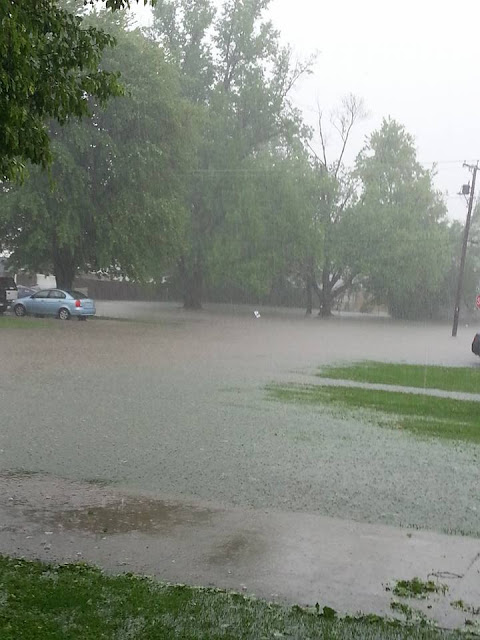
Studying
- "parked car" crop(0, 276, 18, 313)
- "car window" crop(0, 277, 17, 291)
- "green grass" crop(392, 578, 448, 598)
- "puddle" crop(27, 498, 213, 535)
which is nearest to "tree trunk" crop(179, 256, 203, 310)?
"car window" crop(0, 277, 17, 291)

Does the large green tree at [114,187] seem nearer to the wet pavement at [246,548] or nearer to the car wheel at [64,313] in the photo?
the car wheel at [64,313]

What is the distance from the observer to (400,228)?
205 feet

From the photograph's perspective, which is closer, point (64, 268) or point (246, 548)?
point (246, 548)

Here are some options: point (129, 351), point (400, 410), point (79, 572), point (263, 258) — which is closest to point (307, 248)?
point (263, 258)

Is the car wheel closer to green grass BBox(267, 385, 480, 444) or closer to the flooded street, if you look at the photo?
the flooded street

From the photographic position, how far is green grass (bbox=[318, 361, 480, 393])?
1853cm

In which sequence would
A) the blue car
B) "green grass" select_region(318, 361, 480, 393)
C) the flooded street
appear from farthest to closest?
the blue car → "green grass" select_region(318, 361, 480, 393) → the flooded street

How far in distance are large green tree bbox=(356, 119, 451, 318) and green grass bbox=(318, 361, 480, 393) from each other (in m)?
38.3

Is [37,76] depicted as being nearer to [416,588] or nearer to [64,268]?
[416,588]

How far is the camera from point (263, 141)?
60156 millimetres

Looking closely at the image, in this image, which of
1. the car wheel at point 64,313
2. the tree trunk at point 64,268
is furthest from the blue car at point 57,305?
the tree trunk at point 64,268

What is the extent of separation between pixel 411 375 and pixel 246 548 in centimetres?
1505

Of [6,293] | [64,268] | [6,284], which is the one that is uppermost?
[64,268]

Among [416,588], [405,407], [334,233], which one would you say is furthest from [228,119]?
[416,588]
